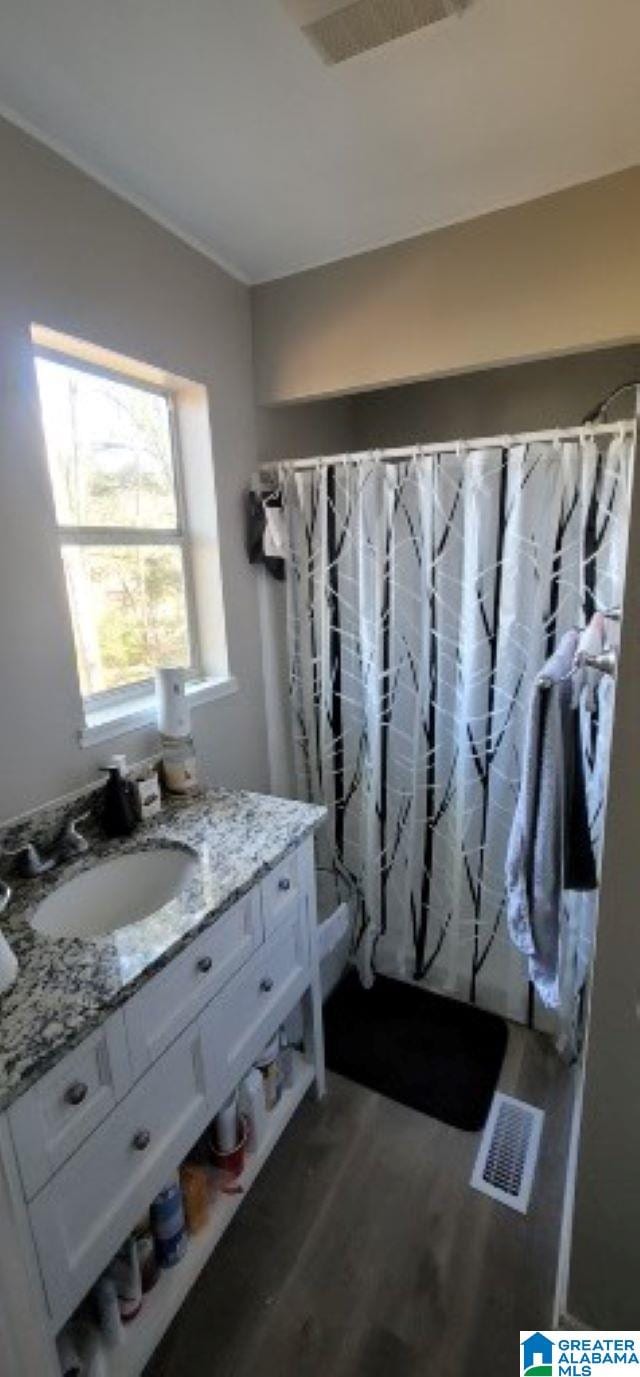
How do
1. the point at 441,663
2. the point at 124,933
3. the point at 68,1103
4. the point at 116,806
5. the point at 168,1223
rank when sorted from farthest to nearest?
the point at 441,663, the point at 116,806, the point at 168,1223, the point at 124,933, the point at 68,1103

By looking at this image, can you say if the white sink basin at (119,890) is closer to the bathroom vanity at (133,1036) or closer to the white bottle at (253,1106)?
the bathroom vanity at (133,1036)

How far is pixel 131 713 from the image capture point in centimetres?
161

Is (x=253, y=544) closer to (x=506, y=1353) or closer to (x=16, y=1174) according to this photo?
(x=16, y=1174)

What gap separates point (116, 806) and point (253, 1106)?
0.85 m

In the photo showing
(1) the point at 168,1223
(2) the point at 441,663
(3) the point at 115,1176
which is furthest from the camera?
(2) the point at 441,663

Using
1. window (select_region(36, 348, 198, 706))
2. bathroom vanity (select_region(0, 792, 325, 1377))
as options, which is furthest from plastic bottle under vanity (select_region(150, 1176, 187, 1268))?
window (select_region(36, 348, 198, 706))

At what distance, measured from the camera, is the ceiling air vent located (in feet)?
3.11

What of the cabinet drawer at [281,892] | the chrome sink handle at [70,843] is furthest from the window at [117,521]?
the cabinet drawer at [281,892]

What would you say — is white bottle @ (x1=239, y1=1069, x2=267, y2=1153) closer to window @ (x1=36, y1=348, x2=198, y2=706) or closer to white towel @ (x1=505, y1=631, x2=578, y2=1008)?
white towel @ (x1=505, y1=631, x2=578, y2=1008)

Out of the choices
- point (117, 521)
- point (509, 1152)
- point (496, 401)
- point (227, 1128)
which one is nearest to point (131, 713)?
point (117, 521)

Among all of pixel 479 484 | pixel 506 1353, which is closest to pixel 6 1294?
pixel 506 1353

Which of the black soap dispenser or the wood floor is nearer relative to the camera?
the wood floor

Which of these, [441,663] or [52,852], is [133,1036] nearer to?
[52,852]

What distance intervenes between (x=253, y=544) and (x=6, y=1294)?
1.79 metres
